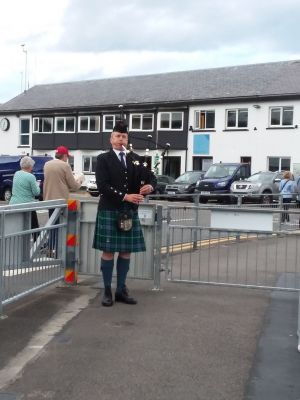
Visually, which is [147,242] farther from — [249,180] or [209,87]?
[209,87]

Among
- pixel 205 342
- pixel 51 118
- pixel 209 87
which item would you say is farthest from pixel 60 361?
pixel 51 118

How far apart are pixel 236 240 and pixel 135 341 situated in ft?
10.1

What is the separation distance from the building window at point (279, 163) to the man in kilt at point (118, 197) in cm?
3042

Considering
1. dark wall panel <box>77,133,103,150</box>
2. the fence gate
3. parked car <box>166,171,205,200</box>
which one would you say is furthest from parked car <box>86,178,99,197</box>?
the fence gate

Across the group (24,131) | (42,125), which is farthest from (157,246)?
(24,131)

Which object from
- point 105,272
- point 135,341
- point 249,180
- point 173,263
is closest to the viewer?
point 135,341

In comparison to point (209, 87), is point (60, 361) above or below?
below

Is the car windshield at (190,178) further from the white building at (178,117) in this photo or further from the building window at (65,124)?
the building window at (65,124)

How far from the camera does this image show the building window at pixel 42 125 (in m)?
48.2

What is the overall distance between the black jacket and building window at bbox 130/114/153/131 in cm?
3630

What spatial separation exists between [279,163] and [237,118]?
4323 millimetres

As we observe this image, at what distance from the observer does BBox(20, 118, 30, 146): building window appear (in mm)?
49469

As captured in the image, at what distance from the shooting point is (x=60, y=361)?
4.75 meters

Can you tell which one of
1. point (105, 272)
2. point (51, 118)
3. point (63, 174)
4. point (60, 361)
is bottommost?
point (60, 361)
